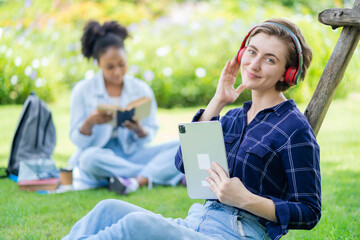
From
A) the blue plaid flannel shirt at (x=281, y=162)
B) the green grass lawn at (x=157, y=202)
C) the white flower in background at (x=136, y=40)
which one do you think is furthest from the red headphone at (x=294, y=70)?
the white flower in background at (x=136, y=40)

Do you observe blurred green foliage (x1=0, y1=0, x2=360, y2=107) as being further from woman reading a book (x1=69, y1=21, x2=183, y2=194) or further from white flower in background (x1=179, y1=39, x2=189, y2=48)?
woman reading a book (x1=69, y1=21, x2=183, y2=194)

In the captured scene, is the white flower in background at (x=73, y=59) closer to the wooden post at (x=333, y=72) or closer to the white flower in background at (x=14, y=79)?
the white flower in background at (x=14, y=79)

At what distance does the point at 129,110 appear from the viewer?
13.6 feet

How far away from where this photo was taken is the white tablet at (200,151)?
6.43 feet

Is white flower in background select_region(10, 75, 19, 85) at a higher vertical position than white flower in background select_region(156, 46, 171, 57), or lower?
lower

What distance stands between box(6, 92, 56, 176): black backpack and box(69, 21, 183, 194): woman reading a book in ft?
1.14

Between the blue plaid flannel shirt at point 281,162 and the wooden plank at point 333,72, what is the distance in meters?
0.24

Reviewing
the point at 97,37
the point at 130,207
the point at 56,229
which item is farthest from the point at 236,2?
the point at 130,207

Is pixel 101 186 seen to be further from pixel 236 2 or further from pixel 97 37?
pixel 236 2

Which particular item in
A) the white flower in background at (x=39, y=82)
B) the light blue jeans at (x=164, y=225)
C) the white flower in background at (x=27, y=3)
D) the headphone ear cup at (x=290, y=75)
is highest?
the white flower in background at (x=27, y=3)

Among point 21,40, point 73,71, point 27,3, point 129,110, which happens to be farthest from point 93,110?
point 27,3

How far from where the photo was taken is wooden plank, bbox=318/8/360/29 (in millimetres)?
2133

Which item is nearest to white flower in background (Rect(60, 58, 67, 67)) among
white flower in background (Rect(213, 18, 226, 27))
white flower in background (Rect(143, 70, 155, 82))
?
white flower in background (Rect(143, 70, 155, 82))

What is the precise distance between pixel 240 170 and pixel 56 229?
5.12ft
